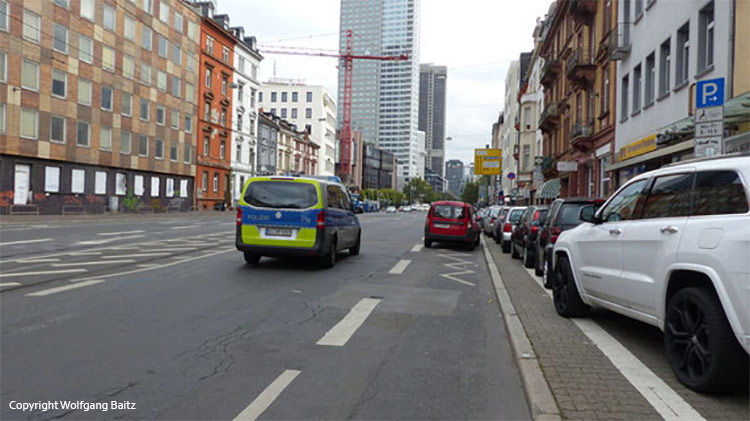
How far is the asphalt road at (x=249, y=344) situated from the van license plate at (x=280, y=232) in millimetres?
805

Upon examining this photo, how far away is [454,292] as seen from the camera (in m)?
9.45

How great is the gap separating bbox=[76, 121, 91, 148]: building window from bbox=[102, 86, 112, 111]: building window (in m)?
2.32

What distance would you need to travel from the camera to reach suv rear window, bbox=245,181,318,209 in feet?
36.9

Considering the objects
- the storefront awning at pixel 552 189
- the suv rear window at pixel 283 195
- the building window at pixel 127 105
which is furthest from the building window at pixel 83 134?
the suv rear window at pixel 283 195

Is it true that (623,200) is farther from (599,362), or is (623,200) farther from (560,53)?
(560,53)

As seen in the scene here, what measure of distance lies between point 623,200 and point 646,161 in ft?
46.6

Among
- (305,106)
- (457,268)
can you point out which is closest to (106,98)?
(457,268)

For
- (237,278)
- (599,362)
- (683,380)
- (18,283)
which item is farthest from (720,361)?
(18,283)

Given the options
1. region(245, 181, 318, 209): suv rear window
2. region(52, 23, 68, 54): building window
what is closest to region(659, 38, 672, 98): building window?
region(245, 181, 318, 209): suv rear window

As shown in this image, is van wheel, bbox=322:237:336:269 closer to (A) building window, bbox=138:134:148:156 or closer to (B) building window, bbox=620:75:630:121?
(B) building window, bbox=620:75:630:121

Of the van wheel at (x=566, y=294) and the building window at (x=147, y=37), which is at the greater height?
the building window at (x=147, y=37)

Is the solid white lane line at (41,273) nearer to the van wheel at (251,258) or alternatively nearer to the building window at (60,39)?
the van wheel at (251,258)

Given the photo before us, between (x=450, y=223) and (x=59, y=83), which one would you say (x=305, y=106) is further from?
(x=450, y=223)

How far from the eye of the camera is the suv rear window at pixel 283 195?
11.2 metres
